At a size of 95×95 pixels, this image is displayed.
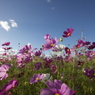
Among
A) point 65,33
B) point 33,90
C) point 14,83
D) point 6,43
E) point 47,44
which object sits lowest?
point 33,90

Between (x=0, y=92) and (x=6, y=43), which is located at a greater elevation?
(x=6, y=43)

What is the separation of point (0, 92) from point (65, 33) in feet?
5.20

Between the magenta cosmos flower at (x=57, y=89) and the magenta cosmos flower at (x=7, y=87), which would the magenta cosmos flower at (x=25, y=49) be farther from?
the magenta cosmos flower at (x=57, y=89)

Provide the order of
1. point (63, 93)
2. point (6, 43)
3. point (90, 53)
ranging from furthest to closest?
point (6, 43) < point (90, 53) < point (63, 93)

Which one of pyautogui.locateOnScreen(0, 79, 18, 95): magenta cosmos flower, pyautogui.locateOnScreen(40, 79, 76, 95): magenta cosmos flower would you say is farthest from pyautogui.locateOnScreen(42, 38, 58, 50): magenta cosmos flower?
pyautogui.locateOnScreen(40, 79, 76, 95): magenta cosmos flower

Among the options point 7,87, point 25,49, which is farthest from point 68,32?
point 7,87

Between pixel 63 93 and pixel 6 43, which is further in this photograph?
pixel 6 43

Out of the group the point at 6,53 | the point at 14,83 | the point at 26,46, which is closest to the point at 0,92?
the point at 14,83

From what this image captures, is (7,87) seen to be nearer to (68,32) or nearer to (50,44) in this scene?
(50,44)

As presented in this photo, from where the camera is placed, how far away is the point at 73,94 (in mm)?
842

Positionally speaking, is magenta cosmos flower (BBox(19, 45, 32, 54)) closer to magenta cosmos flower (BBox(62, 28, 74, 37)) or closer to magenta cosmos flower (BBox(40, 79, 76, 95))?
magenta cosmos flower (BBox(62, 28, 74, 37))

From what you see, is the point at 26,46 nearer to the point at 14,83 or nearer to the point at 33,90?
the point at 33,90

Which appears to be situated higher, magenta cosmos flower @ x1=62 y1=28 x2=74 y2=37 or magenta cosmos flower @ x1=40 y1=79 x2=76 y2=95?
magenta cosmos flower @ x1=62 y1=28 x2=74 y2=37

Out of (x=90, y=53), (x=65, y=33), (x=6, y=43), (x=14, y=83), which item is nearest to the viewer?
(x=14, y=83)
